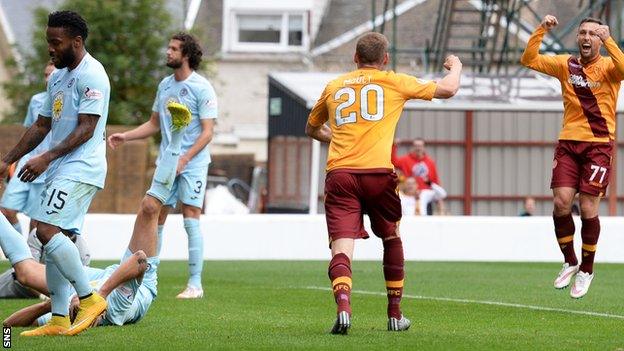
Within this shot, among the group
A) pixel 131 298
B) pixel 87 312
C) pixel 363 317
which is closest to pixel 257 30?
pixel 363 317

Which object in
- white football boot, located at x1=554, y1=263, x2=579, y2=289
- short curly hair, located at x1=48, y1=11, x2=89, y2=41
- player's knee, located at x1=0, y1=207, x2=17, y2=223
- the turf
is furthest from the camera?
player's knee, located at x1=0, y1=207, x2=17, y2=223

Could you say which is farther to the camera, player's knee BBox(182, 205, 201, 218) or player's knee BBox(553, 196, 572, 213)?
player's knee BBox(182, 205, 201, 218)

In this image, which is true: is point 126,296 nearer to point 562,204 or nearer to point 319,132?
point 319,132

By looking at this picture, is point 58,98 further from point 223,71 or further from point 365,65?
point 223,71

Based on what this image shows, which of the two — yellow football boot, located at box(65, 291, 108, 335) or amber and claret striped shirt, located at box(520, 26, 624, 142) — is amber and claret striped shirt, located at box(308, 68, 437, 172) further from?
amber and claret striped shirt, located at box(520, 26, 624, 142)

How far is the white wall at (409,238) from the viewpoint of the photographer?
21781 millimetres

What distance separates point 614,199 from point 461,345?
1910 cm

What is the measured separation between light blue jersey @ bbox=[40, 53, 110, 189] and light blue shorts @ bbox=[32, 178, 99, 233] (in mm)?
56

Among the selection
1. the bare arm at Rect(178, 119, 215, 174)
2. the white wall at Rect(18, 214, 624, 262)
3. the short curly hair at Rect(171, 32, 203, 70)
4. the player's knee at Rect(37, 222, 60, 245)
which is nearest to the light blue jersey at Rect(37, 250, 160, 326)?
the player's knee at Rect(37, 222, 60, 245)

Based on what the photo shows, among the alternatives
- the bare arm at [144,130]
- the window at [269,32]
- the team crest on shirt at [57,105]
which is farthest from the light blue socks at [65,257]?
the window at [269,32]

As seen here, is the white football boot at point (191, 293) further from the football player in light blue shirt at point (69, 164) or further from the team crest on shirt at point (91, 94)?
the team crest on shirt at point (91, 94)

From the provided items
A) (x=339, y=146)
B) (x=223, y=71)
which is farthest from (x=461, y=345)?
(x=223, y=71)

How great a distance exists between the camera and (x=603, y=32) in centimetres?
1228

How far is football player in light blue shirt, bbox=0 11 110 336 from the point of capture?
9.68 m
